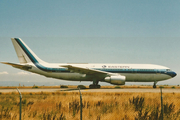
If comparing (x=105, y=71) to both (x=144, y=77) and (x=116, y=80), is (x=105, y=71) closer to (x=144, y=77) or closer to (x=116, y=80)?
(x=116, y=80)

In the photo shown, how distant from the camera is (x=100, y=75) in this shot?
27766 millimetres

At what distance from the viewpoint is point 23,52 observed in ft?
104

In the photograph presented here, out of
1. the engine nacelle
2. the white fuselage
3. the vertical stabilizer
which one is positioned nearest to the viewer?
the engine nacelle

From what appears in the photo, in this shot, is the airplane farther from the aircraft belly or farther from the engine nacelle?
the engine nacelle

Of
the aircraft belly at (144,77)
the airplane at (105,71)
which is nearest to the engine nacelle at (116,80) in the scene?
the airplane at (105,71)

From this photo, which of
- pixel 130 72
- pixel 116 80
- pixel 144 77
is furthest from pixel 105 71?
pixel 144 77

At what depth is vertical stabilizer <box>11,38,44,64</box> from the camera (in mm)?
31566

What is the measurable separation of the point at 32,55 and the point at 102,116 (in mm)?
25416

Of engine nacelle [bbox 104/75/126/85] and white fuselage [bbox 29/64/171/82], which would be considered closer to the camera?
engine nacelle [bbox 104/75/126/85]

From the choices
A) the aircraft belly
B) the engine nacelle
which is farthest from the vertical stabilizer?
the aircraft belly

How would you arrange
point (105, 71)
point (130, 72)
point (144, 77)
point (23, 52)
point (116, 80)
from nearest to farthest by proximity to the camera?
1. point (116, 80)
2. point (130, 72)
3. point (105, 71)
4. point (144, 77)
5. point (23, 52)

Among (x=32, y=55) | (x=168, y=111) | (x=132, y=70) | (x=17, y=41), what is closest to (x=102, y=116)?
(x=168, y=111)

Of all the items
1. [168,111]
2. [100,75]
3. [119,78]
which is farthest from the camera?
[100,75]

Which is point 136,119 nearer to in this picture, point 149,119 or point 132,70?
point 149,119
